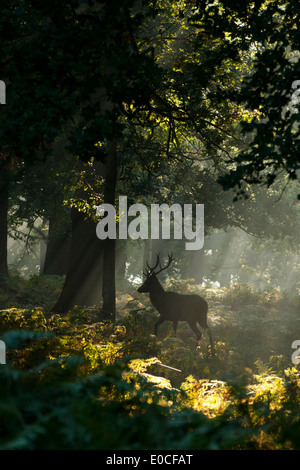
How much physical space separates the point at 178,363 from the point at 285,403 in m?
5.42

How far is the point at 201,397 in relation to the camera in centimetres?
547

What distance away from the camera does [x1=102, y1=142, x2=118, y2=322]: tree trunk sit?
11398 mm

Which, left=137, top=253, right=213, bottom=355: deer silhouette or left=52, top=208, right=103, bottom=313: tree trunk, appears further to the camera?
left=52, top=208, right=103, bottom=313: tree trunk

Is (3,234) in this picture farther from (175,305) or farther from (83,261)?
(175,305)

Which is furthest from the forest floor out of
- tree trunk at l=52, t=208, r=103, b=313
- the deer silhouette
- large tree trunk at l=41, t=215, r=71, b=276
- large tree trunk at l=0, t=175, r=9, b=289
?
large tree trunk at l=41, t=215, r=71, b=276

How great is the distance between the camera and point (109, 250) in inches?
456

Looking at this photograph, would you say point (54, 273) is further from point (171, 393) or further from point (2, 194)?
point (171, 393)

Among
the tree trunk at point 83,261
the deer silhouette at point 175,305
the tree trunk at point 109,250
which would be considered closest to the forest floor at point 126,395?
the tree trunk at point 109,250

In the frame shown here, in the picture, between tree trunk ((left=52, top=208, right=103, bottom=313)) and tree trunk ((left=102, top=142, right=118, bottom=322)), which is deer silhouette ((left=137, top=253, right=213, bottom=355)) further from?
tree trunk ((left=52, top=208, right=103, bottom=313))

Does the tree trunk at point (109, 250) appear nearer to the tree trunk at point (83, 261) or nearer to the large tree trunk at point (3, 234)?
the tree trunk at point (83, 261)

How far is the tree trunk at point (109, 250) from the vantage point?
11.4m

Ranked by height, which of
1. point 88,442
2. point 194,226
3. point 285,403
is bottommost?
point 285,403

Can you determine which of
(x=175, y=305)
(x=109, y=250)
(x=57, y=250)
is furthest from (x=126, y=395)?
(x=57, y=250)
